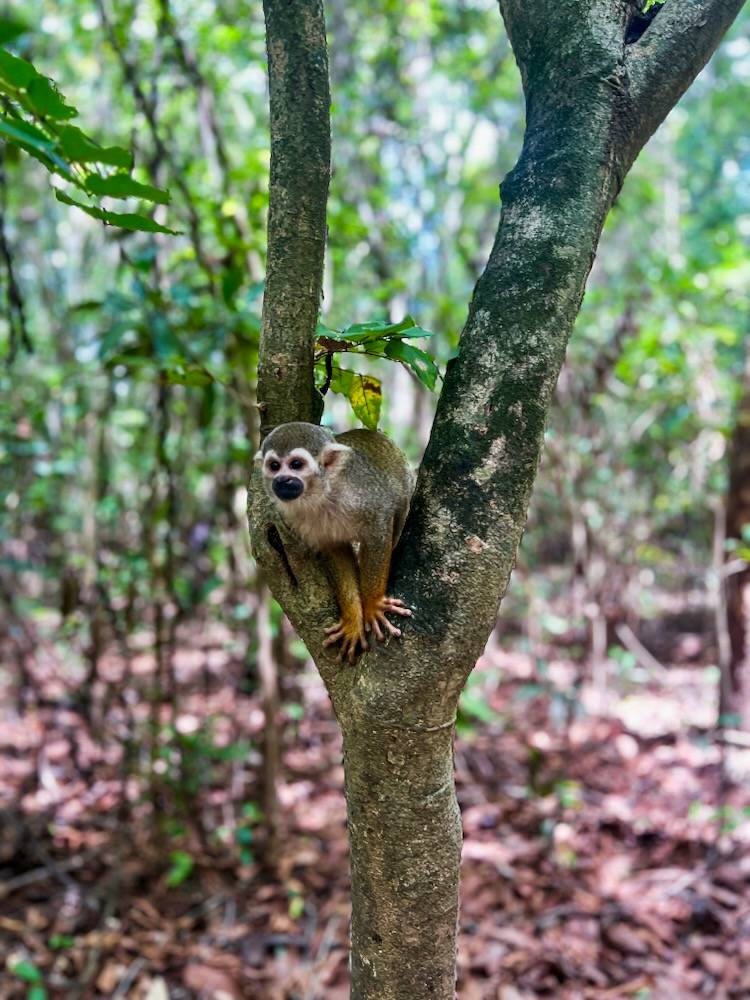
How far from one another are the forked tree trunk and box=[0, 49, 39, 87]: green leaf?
613 mm

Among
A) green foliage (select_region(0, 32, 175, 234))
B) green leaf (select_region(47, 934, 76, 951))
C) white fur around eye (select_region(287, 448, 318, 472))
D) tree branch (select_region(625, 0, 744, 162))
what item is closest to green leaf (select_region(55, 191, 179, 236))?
green foliage (select_region(0, 32, 175, 234))

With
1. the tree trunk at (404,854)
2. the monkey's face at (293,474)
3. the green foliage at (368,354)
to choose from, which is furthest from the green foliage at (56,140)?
the monkey's face at (293,474)

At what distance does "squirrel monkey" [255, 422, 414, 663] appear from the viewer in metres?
2.04

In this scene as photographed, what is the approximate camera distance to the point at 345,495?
8.19 feet

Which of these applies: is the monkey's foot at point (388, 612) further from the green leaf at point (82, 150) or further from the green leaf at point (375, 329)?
the green leaf at point (82, 150)

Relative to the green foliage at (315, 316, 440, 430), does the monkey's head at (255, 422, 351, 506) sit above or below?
below

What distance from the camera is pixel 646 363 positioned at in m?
7.05

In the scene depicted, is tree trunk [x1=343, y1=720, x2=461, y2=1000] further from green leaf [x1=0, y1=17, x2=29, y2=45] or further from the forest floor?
the forest floor

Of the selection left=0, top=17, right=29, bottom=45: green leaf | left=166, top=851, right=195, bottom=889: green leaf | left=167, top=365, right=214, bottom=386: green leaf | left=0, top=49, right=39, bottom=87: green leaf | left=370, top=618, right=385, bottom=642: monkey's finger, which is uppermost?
left=0, top=17, right=29, bottom=45: green leaf

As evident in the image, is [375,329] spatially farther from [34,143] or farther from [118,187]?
[34,143]

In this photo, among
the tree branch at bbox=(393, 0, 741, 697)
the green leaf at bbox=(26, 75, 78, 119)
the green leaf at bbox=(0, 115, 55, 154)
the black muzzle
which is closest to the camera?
the green leaf at bbox=(0, 115, 55, 154)

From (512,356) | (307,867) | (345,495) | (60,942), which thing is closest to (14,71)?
(512,356)

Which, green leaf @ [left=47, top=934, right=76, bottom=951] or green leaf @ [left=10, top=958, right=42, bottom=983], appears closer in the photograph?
green leaf @ [left=10, top=958, right=42, bottom=983]

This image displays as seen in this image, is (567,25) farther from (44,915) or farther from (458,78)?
(458,78)
